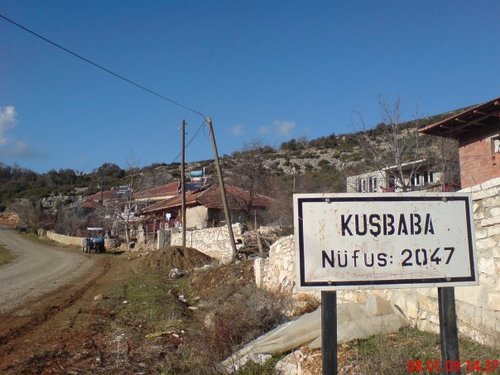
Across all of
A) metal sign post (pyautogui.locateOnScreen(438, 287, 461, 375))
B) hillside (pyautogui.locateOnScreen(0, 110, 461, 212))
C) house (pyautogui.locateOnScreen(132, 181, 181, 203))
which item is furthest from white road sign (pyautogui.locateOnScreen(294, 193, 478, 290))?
house (pyautogui.locateOnScreen(132, 181, 181, 203))

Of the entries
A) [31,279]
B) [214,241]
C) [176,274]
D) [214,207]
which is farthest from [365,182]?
[31,279]

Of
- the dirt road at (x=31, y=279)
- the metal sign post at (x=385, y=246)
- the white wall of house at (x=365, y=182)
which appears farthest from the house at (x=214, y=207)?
the metal sign post at (x=385, y=246)

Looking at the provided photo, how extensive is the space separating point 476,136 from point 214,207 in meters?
21.4

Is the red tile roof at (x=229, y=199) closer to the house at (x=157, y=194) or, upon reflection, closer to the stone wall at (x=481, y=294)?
the house at (x=157, y=194)

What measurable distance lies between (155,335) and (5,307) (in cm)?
641

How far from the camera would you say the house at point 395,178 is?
76.6ft

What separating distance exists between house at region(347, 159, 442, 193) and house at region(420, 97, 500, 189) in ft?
5.28

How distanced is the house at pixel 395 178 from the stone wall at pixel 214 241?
644cm

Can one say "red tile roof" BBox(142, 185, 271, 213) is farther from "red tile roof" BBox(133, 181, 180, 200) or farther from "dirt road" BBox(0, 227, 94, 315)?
"red tile roof" BBox(133, 181, 180, 200)

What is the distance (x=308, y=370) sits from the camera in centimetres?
560

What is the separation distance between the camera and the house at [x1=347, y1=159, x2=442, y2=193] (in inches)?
919

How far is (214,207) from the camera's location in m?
37.8

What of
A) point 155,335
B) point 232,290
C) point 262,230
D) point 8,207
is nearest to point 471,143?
point 262,230

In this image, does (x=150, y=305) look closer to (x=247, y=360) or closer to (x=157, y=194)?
(x=247, y=360)
